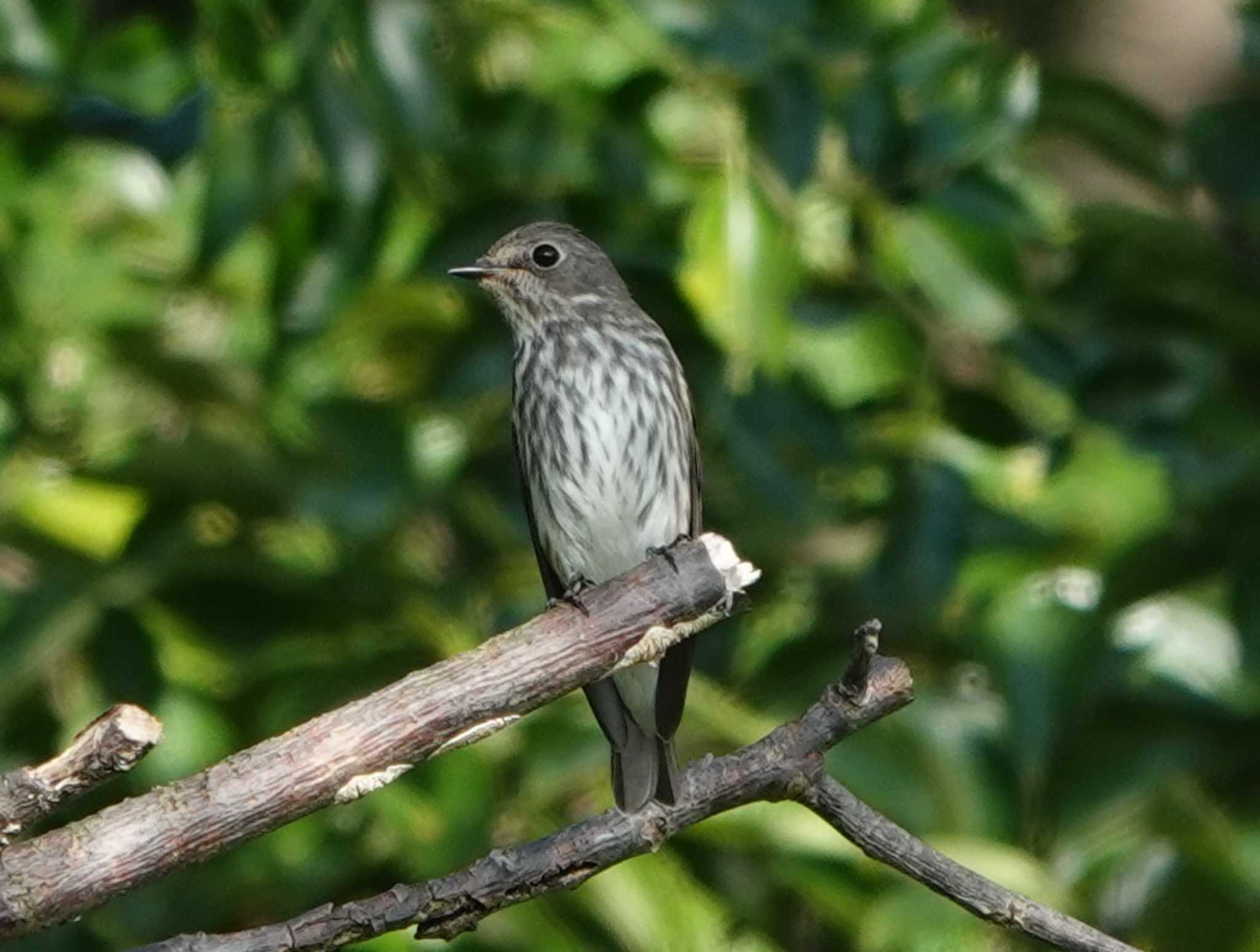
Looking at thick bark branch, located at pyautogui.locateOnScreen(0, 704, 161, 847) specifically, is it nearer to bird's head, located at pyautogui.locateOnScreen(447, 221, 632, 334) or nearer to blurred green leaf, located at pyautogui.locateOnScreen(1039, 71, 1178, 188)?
bird's head, located at pyautogui.locateOnScreen(447, 221, 632, 334)

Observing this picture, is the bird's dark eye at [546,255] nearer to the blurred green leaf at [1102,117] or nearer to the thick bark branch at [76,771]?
the blurred green leaf at [1102,117]

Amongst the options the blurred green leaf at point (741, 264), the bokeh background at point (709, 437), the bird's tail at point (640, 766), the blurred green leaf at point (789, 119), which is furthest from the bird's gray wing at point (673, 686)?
the blurred green leaf at point (789, 119)

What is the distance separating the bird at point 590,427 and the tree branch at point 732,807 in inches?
59.0

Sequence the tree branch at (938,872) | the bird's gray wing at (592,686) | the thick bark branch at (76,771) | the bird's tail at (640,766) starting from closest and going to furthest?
the thick bark branch at (76,771)
the tree branch at (938,872)
the bird's tail at (640,766)
the bird's gray wing at (592,686)

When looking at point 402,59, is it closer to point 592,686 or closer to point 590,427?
point 590,427

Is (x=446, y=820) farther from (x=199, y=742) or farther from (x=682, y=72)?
(x=682, y=72)

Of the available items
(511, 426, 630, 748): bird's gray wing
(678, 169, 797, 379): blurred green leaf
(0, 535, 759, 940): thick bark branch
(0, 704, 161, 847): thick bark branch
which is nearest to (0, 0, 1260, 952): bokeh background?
(678, 169, 797, 379): blurred green leaf

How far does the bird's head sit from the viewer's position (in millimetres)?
4898

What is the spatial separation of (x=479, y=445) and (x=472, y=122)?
0.68 m

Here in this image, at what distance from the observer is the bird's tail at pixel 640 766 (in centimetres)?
398

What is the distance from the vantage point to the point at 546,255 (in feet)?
16.3

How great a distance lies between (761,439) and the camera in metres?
4.80

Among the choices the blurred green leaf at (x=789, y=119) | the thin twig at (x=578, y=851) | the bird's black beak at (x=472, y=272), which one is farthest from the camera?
the bird's black beak at (x=472, y=272)

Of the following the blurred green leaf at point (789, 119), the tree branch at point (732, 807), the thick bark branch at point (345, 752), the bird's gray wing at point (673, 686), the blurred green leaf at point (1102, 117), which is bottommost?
the tree branch at point (732, 807)
